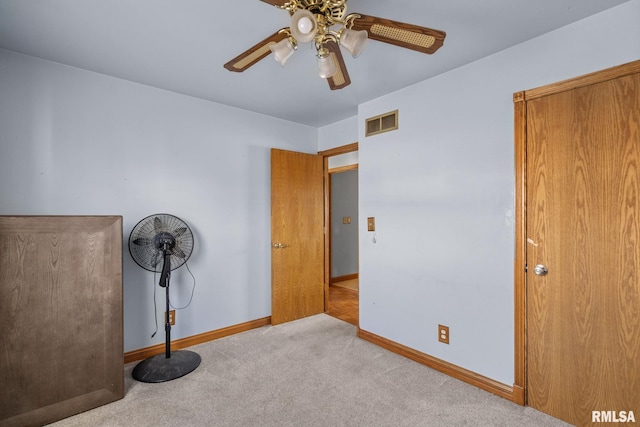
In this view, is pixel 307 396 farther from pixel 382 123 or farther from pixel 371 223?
pixel 382 123

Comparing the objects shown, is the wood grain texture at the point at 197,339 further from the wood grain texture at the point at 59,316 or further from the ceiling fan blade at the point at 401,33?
the ceiling fan blade at the point at 401,33

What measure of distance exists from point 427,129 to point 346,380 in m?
2.09

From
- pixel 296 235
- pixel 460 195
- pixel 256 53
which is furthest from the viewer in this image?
pixel 296 235

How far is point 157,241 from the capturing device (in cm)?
253

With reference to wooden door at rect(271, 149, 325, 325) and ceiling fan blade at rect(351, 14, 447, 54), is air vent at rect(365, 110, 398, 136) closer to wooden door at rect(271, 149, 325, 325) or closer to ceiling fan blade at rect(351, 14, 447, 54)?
wooden door at rect(271, 149, 325, 325)

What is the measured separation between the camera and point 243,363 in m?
2.62

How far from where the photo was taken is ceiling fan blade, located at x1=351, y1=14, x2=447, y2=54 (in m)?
1.31

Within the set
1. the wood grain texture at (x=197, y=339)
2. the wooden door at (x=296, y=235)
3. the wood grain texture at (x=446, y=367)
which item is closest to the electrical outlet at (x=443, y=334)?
the wood grain texture at (x=446, y=367)

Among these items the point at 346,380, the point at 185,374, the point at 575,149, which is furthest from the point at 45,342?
the point at 575,149

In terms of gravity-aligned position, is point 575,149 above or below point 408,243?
above

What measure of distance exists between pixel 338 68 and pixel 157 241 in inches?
76.4

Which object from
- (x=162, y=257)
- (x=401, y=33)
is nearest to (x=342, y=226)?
(x=162, y=257)

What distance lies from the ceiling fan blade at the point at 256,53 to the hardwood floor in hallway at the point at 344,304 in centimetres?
284

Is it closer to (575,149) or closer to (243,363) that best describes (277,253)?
(243,363)
